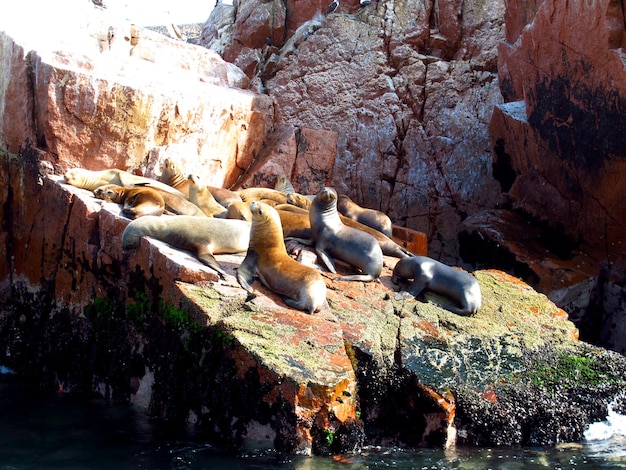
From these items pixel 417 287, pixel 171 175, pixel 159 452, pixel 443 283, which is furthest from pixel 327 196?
pixel 159 452

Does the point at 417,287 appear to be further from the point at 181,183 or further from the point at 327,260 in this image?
the point at 181,183

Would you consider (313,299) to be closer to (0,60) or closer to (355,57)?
(0,60)

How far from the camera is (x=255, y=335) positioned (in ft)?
19.7

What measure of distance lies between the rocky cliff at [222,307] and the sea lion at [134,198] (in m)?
0.21

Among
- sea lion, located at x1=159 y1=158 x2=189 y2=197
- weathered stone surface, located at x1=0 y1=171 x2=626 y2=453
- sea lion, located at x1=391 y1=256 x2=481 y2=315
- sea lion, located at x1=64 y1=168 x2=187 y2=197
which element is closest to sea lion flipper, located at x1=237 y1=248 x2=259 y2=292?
weathered stone surface, located at x1=0 y1=171 x2=626 y2=453

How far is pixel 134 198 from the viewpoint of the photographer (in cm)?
823

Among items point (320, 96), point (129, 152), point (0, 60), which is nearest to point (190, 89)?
point (129, 152)

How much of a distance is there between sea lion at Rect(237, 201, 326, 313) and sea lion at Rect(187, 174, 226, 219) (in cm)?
202

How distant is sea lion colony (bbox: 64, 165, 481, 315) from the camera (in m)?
6.89

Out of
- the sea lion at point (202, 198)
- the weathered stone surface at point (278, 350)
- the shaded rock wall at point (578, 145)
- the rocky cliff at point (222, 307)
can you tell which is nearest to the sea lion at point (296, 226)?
the rocky cliff at point (222, 307)

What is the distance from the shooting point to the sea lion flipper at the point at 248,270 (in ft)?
22.3

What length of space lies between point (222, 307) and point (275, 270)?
720mm

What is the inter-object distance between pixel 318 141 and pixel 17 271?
513 centimetres

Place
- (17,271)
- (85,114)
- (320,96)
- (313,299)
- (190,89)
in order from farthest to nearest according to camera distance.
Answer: (320,96), (190,89), (85,114), (17,271), (313,299)
